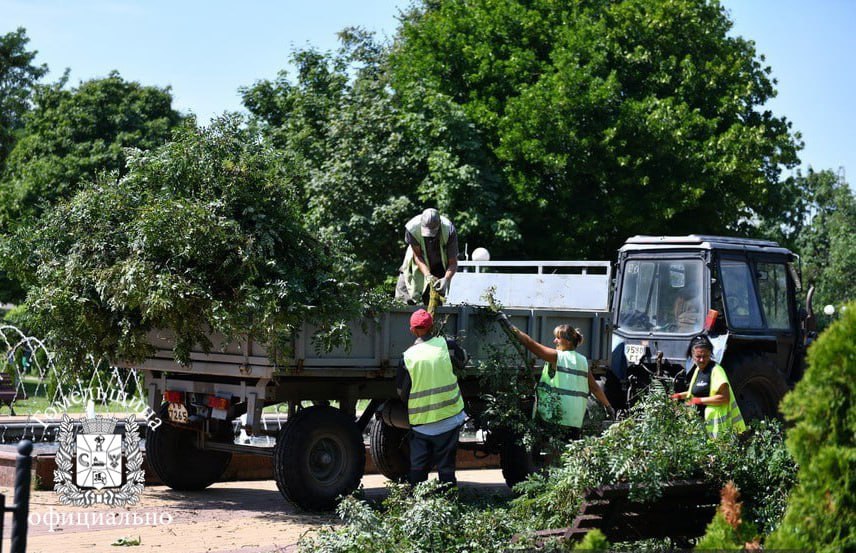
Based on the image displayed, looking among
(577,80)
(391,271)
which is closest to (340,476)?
(391,271)

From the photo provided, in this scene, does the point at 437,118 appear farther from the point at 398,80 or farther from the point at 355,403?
the point at 355,403

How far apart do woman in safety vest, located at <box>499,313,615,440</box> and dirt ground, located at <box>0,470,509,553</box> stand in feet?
7.08

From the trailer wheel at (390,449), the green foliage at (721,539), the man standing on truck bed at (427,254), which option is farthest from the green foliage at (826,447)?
the trailer wheel at (390,449)

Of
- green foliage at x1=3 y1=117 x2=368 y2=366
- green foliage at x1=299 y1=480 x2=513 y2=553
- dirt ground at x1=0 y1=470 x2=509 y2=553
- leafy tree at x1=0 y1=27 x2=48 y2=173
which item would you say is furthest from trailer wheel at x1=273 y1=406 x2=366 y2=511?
leafy tree at x1=0 y1=27 x2=48 y2=173

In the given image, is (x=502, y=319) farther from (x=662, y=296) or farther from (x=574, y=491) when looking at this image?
(x=662, y=296)

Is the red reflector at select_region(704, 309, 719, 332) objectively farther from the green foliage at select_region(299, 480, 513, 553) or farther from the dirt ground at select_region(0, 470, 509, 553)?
the green foliage at select_region(299, 480, 513, 553)

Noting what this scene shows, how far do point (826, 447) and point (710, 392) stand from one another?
220 inches

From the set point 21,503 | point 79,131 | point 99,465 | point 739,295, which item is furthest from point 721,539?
point 79,131

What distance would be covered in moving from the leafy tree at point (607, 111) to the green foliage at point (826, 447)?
792 inches

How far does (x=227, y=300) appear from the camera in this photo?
9805 millimetres

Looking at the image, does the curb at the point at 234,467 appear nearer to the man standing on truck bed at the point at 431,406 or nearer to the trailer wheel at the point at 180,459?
the trailer wheel at the point at 180,459

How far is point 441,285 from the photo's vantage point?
34.6 feet

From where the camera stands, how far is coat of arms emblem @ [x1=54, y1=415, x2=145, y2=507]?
10.7 m

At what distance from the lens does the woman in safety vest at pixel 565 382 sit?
9672 millimetres
